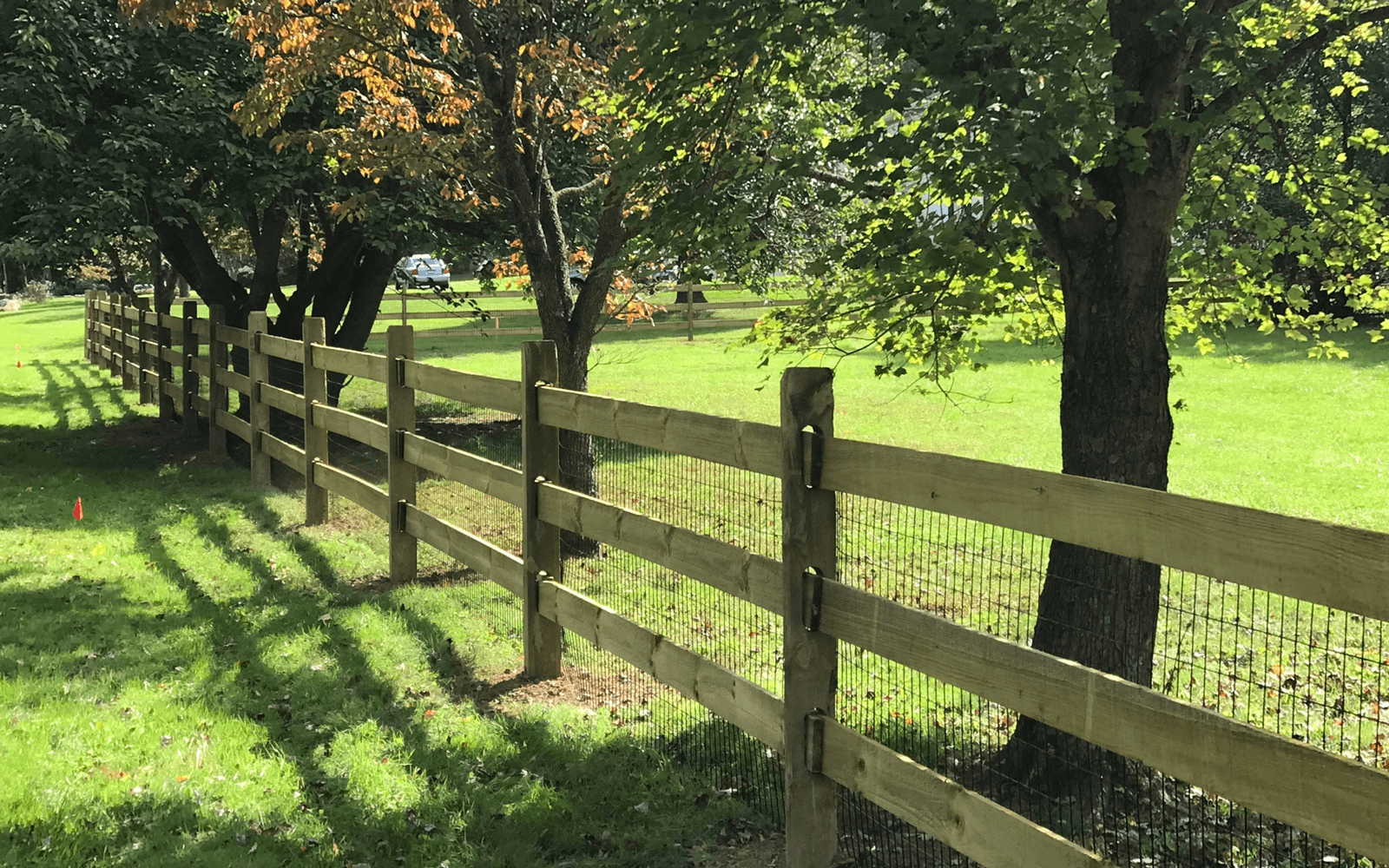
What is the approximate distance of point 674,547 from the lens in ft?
16.9

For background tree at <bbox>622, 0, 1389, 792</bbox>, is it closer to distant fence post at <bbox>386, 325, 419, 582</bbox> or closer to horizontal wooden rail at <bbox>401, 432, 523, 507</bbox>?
horizontal wooden rail at <bbox>401, 432, 523, 507</bbox>

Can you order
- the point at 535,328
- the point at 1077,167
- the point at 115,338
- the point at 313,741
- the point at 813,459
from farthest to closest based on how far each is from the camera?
the point at 535,328, the point at 115,338, the point at 313,741, the point at 1077,167, the point at 813,459

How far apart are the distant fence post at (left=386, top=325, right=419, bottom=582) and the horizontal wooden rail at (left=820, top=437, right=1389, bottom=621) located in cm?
514

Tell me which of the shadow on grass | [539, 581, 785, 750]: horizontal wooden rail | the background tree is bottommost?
the shadow on grass

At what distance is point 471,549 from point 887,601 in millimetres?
4087

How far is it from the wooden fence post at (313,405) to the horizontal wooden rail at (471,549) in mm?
2225

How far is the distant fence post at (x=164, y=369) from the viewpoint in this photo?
1638 centimetres

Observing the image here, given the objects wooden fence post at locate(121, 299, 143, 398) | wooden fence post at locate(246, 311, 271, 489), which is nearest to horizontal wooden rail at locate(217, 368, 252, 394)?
wooden fence post at locate(246, 311, 271, 489)

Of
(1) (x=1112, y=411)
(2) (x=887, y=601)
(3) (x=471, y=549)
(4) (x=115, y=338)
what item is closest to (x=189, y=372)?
(3) (x=471, y=549)

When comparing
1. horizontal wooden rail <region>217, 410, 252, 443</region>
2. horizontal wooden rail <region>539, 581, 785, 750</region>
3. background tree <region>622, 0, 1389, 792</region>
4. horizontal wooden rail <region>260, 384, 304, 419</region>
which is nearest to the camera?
background tree <region>622, 0, 1389, 792</region>

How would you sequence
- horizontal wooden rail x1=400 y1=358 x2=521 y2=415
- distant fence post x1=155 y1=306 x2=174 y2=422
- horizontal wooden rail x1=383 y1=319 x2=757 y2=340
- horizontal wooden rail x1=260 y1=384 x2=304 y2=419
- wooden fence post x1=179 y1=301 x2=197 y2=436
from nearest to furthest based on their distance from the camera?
horizontal wooden rail x1=400 y1=358 x2=521 y2=415 → horizontal wooden rail x1=260 y1=384 x2=304 y2=419 → wooden fence post x1=179 y1=301 x2=197 y2=436 → distant fence post x1=155 y1=306 x2=174 y2=422 → horizontal wooden rail x1=383 y1=319 x2=757 y2=340

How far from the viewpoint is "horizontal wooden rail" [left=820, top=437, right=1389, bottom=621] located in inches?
103

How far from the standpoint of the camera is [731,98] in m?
6.02

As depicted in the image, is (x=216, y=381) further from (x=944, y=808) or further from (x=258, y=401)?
(x=944, y=808)
